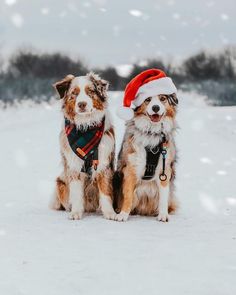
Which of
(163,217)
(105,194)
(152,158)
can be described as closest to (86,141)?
(105,194)

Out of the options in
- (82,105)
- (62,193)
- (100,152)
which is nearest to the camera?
(82,105)

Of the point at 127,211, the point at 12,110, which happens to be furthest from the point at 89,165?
the point at 12,110

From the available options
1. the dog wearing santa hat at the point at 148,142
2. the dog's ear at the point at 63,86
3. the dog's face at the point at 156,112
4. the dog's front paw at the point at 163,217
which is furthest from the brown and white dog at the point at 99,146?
the dog's front paw at the point at 163,217

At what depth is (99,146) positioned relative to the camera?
18.2 ft

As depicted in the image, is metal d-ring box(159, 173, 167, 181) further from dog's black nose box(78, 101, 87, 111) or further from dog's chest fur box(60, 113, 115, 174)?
dog's black nose box(78, 101, 87, 111)

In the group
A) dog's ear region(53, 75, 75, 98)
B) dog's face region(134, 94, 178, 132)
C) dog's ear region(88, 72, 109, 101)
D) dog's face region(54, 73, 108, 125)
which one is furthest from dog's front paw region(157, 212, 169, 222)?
dog's ear region(53, 75, 75, 98)

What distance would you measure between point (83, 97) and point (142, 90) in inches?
23.7

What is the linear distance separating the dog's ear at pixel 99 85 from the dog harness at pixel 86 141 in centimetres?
31

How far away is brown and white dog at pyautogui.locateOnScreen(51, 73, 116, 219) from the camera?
537 cm

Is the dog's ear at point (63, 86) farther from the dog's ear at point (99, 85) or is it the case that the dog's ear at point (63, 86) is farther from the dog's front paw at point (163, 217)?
the dog's front paw at point (163, 217)

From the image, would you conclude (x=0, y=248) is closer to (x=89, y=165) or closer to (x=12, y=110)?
(x=89, y=165)

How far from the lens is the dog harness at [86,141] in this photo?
552cm

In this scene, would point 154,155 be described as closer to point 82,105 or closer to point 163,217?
point 163,217

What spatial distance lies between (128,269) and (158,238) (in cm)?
98
